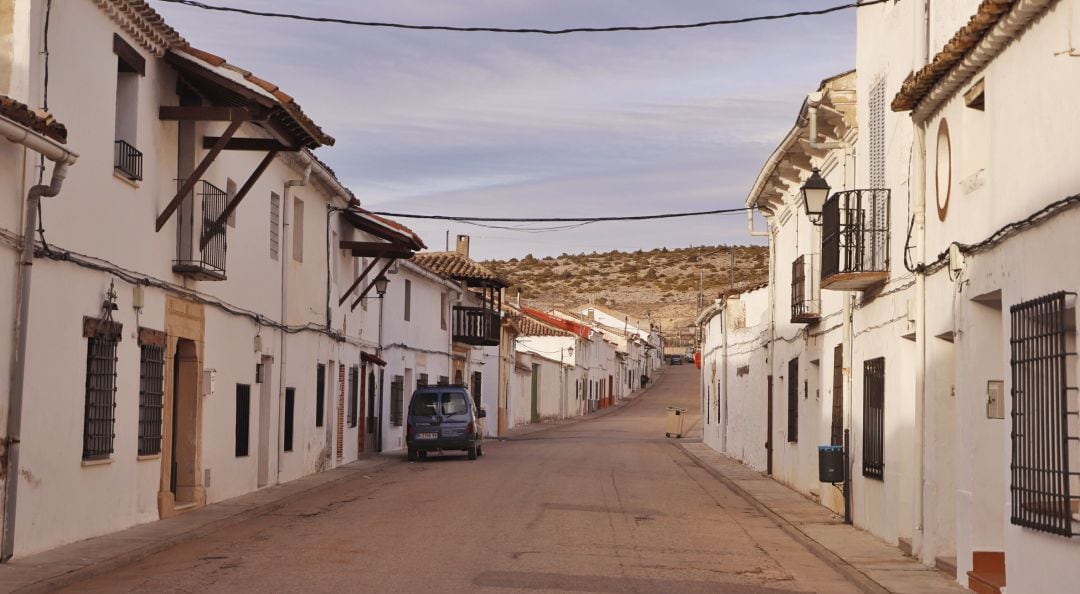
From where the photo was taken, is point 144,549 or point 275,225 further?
point 275,225

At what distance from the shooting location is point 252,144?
61.1 feet

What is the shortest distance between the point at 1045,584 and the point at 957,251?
11.6ft

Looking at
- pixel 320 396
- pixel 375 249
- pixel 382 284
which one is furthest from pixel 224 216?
pixel 382 284

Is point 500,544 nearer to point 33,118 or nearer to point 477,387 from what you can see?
point 33,118

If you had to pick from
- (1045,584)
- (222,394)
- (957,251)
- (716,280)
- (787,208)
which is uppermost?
(716,280)

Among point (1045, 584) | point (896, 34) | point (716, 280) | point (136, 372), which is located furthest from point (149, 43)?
point (716, 280)

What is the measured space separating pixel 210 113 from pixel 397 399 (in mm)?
21630

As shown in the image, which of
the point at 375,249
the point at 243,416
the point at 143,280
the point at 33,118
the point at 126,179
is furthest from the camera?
the point at 375,249

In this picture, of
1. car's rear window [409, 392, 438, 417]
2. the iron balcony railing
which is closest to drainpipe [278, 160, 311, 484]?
the iron balcony railing

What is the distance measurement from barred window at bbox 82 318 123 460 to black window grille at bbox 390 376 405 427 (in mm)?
21404

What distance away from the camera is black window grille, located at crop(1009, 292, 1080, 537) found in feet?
29.6

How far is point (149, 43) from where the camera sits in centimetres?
1620

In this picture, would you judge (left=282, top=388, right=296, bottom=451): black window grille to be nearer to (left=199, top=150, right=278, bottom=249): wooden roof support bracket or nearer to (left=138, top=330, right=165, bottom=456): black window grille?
(left=199, top=150, right=278, bottom=249): wooden roof support bracket

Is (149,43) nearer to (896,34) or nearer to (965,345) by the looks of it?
(896,34)
